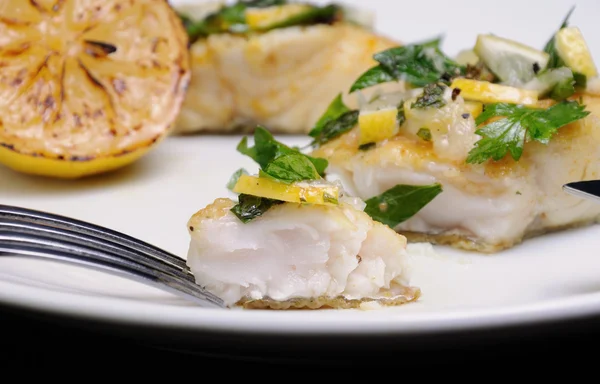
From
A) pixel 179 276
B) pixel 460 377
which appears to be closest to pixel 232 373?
pixel 179 276

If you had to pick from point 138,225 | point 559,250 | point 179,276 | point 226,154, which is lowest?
point 226,154

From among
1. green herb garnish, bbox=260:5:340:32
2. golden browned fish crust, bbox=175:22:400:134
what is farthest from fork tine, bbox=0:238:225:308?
green herb garnish, bbox=260:5:340:32

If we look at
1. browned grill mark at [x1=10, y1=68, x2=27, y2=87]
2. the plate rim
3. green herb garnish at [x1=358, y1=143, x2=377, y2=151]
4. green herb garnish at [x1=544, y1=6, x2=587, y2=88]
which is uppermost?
green herb garnish at [x1=544, y1=6, x2=587, y2=88]

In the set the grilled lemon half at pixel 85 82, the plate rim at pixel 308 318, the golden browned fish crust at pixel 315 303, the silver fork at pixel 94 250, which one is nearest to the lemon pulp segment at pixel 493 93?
the golden browned fish crust at pixel 315 303

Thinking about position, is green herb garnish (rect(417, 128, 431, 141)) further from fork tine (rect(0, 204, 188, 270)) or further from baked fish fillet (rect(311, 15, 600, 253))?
fork tine (rect(0, 204, 188, 270))

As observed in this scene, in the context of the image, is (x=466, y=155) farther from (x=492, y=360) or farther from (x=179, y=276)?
(x=179, y=276)
